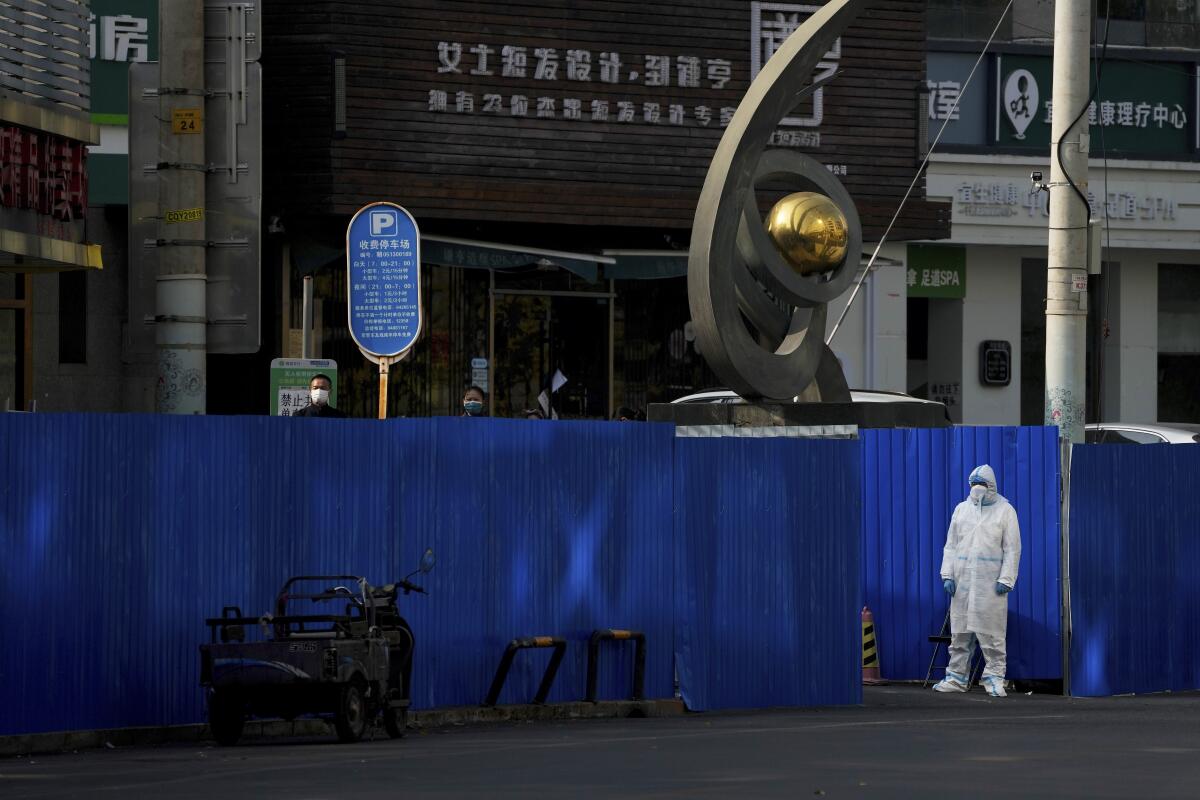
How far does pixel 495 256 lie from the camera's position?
25.3m

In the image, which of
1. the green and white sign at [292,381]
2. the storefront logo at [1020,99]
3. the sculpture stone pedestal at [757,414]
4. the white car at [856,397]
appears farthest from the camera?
the storefront logo at [1020,99]

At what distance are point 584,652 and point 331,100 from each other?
412 inches

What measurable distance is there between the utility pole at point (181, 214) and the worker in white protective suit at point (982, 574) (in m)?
6.29

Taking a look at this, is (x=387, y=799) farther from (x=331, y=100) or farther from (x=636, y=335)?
(x=636, y=335)

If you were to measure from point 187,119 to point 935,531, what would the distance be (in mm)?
7161

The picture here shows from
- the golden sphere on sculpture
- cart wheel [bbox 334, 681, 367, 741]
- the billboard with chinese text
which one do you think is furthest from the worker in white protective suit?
the billboard with chinese text

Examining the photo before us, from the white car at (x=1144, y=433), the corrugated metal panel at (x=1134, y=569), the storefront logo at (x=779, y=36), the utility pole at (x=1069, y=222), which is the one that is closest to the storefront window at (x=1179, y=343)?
the storefront logo at (x=779, y=36)

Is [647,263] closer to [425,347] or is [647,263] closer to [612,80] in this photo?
[612,80]

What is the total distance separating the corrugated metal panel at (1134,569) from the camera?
17422mm

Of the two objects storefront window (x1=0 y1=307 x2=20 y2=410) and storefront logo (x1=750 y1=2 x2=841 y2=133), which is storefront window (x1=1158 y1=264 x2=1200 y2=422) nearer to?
storefront logo (x1=750 y1=2 x2=841 y2=133)

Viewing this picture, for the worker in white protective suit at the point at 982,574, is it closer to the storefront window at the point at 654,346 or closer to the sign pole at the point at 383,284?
the sign pole at the point at 383,284

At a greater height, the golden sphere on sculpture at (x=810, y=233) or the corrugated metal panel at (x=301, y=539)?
the golden sphere on sculpture at (x=810, y=233)

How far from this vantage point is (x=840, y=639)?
1656 cm

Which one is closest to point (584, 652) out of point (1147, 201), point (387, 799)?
point (387, 799)
